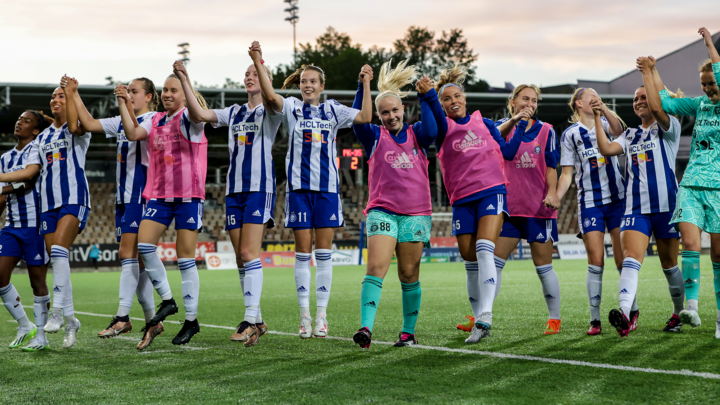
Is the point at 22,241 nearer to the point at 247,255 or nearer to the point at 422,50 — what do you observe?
the point at 247,255

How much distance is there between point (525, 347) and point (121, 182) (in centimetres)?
393

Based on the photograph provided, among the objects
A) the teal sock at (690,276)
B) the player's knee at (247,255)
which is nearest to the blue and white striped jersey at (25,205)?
the player's knee at (247,255)

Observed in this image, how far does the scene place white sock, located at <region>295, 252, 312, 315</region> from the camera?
19.2 ft

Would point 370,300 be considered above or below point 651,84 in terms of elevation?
below

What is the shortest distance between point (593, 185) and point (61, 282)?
16.2 ft

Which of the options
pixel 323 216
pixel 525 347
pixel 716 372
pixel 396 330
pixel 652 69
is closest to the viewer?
pixel 716 372

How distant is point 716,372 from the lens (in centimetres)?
365

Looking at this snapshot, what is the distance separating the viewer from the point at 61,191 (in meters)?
5.86

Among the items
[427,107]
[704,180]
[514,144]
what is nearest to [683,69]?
[514,144]

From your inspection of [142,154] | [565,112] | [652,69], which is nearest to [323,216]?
[142,154]

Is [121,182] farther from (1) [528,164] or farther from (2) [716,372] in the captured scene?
(2) [716,372]

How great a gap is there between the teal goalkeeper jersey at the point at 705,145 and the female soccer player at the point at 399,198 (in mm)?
2012

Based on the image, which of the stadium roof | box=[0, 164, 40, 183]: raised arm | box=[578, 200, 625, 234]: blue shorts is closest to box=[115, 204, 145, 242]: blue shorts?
box=[0, 164, 40, 183]: raised arm

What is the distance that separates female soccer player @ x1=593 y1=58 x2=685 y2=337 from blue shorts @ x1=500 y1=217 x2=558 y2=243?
0.63 m
